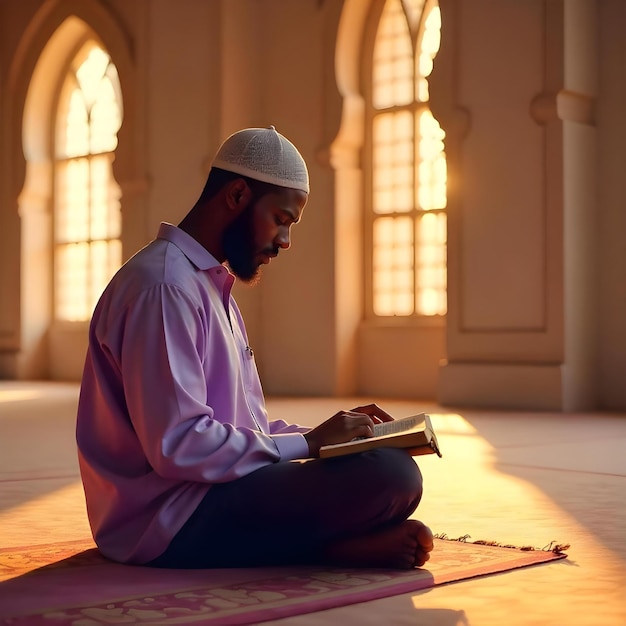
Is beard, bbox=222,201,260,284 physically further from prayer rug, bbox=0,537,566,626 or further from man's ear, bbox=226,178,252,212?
prayer rug, bbox=0,537,566,626

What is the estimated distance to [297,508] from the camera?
11.2 ft

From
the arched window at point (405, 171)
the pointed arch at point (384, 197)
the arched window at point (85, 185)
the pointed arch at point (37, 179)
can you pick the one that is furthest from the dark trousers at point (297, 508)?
the pointed arch at point (37, 179)

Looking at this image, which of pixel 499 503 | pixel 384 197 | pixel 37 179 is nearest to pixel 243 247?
pixel 499 503

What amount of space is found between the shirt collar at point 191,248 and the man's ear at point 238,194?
0.15 m

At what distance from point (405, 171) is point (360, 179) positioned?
63 centimetres

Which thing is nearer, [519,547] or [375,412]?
[375,412]

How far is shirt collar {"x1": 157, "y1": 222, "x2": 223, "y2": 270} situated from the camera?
3.50 meters

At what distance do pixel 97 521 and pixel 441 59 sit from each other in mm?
9658

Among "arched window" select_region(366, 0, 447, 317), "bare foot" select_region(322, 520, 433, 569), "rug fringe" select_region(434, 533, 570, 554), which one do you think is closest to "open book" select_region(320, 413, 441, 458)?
"bare foot" select_region(322, 520, 433, 569)

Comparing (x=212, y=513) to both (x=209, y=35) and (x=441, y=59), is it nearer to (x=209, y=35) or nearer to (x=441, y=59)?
(x=441, y=59)

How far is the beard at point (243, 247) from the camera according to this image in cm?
348

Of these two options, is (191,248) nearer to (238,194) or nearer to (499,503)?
(238,194)

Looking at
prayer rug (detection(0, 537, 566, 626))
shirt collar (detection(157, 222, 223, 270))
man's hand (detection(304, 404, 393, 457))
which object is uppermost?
shirt collar (detection(157, 222, 223, 270))

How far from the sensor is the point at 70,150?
60.8 feet
